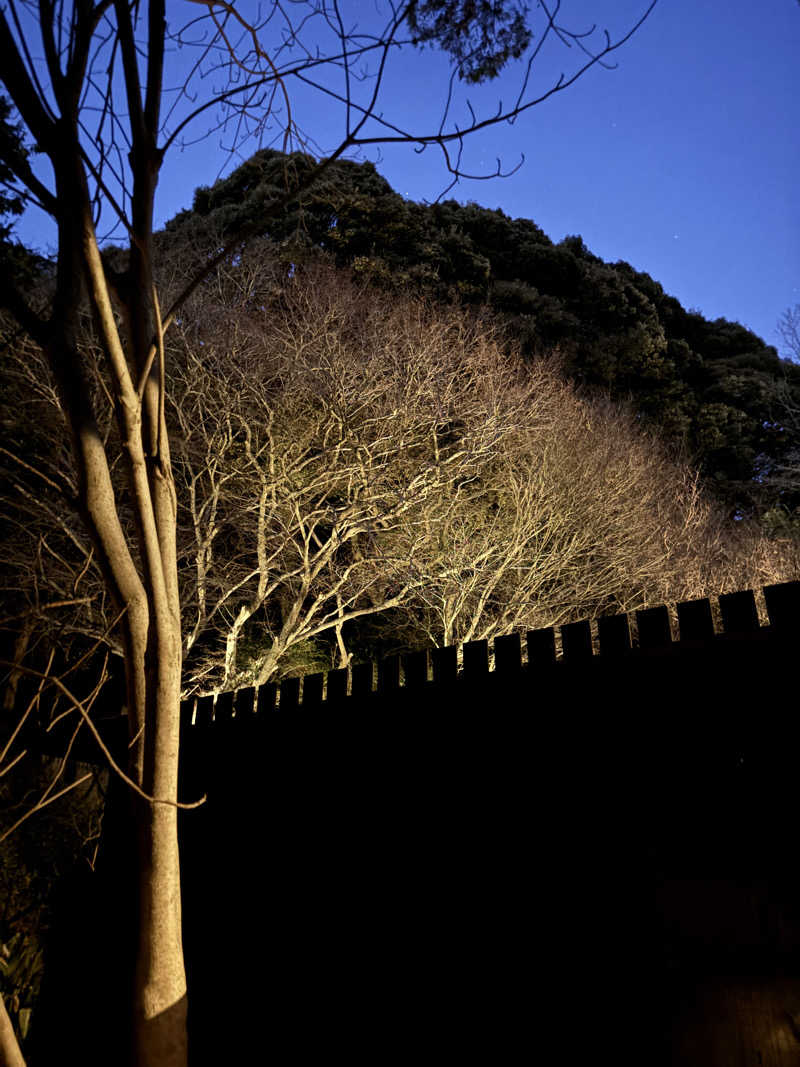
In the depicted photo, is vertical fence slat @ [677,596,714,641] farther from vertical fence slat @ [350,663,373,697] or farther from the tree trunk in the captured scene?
the tree trunk

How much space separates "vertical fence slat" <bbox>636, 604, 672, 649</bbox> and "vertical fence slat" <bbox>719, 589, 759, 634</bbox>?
0.56 ft

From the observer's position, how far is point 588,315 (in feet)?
65.8

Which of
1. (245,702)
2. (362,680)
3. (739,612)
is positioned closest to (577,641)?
(739,612)

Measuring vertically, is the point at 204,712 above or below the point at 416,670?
below

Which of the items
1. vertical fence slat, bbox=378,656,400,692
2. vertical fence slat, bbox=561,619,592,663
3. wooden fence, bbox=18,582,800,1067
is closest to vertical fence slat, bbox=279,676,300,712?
wooden fence, bbox=18,582,800,1067

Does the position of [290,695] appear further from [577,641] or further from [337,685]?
[577,641]

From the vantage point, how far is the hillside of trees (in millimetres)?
16609

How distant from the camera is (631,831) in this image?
1990 mm

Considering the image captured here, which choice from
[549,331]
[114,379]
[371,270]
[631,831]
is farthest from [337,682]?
[549,331]

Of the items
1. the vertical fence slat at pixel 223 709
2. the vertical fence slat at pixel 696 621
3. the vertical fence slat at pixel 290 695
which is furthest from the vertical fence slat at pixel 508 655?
the vertical fence slat at pixel 223 709

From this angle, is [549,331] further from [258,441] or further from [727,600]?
[727,600]

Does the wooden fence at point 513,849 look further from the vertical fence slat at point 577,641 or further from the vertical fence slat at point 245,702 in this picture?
the vertical fence slat at point 245,702

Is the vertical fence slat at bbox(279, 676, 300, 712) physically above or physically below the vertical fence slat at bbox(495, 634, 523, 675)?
below

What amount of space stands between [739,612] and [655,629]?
26 centimetres
